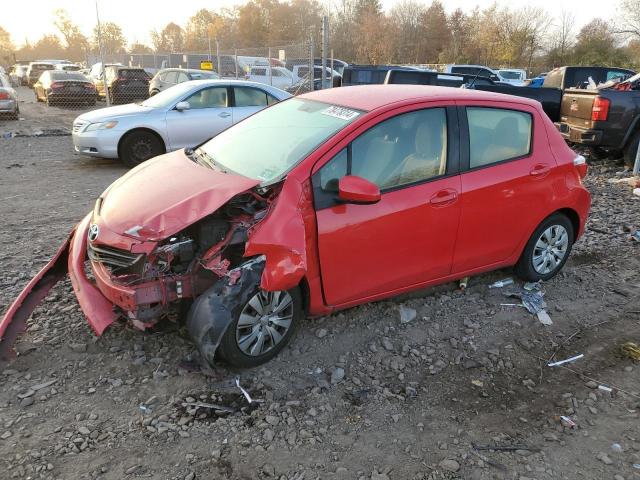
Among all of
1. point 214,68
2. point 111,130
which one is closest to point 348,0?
point 214,68

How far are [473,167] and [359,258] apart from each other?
1200mm

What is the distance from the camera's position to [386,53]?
4512cm

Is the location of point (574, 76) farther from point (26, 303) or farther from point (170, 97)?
point (26, 303)

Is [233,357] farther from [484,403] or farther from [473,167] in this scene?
[473,167]

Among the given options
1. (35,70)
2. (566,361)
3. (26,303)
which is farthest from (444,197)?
(35,70)

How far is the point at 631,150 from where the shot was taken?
353 inches

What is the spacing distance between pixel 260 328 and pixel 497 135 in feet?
7.92

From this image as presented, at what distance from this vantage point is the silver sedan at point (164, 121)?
8.82 m

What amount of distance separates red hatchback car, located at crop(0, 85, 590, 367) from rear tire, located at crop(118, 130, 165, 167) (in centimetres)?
518

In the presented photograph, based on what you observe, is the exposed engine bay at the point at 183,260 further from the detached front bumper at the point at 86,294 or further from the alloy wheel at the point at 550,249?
the alloy wheel at the point at 550,249

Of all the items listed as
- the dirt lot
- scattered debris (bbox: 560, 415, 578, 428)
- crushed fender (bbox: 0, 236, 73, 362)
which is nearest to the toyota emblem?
crushed fender (bbox: 0, 236, 73, 362)

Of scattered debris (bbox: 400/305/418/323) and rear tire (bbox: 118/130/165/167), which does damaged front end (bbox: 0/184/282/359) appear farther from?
rear tire (bbox: 118/130/165/167)

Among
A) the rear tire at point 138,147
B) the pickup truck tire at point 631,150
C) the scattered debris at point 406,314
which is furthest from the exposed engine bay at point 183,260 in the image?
the pickup truck tire at point 631,150

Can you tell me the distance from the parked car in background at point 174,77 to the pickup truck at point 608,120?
11.2 m
